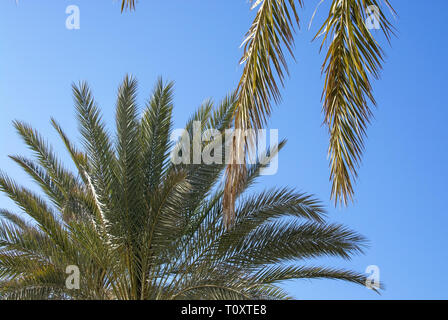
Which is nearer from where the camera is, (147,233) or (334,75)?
(334,75)

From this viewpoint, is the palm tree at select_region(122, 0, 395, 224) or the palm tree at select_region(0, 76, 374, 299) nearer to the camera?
the palm tree at select_region(122, 0, 395, 224)

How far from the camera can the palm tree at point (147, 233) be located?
8695 mm

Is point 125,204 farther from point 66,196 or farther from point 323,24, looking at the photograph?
point 323,24

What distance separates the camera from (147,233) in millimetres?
8742

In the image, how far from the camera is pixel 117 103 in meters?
9.71

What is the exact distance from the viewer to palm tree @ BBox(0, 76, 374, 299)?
870 cm

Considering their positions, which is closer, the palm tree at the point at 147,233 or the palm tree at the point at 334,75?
the palm tree at the point at 334,75

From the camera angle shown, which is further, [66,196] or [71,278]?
[66,196]

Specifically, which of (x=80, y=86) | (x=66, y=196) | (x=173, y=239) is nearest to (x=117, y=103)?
(x=80, y=86)
